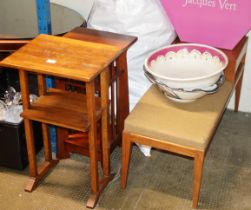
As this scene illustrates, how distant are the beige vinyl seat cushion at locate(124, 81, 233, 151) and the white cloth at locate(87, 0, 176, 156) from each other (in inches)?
9.1

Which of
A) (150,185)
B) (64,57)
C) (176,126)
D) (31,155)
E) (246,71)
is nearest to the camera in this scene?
(64,57)

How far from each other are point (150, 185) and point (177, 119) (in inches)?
15.5

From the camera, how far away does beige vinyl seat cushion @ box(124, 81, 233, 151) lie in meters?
1.88

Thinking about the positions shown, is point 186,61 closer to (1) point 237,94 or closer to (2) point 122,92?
(2) point 122,92

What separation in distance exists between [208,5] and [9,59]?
1023mm

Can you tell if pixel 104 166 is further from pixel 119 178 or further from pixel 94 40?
pixel 94 40

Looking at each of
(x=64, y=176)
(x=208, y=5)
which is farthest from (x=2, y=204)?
(x=208, y=5)

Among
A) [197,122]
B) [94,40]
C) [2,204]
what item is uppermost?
[94,40]

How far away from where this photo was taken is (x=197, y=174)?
193 centimetres

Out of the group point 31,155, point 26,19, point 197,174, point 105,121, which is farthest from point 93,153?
point 26,19

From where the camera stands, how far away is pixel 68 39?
6.42ft

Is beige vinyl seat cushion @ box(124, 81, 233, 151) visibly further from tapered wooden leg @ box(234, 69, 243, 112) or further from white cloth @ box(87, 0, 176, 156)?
tapered wooden leg @ box(234, 69, 243, 112)

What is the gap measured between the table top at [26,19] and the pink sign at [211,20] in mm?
506

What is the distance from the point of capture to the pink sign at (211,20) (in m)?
2.22
